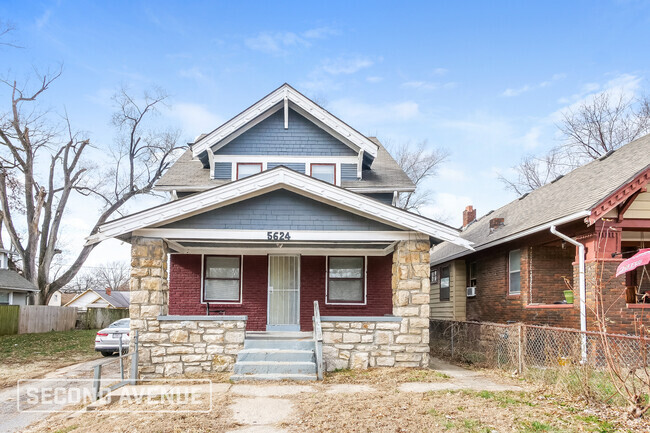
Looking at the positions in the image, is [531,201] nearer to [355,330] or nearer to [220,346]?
[355,330]

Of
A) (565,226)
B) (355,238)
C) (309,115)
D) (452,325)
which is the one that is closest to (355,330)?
(355,238)

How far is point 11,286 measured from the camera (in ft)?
101

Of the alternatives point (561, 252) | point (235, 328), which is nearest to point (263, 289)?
point (235, 328)

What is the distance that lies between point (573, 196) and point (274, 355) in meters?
8.20

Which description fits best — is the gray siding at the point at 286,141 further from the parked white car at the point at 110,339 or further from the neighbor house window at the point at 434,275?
the neighbor house window at the point at 434,275

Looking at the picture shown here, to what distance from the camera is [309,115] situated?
1636cm

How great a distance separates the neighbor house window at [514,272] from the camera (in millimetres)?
15094

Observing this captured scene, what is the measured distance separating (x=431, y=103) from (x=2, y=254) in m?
27.2

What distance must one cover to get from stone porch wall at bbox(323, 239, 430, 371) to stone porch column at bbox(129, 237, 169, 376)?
3.47 m

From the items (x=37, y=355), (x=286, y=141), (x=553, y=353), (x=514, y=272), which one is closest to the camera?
(x=553, y=353)

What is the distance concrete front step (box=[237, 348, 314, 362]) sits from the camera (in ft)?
35.5

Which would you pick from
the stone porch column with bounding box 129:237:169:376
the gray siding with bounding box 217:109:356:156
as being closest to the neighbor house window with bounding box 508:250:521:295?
the gray siding with bounding box 217:109:356:156

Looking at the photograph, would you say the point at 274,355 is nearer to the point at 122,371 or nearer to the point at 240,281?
the point at 122,371

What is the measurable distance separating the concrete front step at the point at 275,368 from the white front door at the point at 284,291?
15.6 ft
